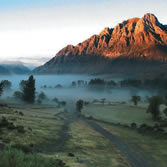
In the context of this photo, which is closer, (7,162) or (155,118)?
(7,162)

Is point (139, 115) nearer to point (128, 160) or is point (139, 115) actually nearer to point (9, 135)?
point (128, 160)

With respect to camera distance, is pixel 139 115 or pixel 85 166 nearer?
pixel 85 166

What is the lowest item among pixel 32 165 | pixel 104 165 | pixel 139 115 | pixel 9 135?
pixel 139 115

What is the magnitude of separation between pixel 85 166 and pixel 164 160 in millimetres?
17317

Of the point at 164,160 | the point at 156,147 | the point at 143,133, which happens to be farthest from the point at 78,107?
the point at 164,160

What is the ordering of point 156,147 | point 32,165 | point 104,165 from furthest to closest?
1. point 156,147
2. point 104,165
3. point 32,165

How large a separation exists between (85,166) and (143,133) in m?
43.0

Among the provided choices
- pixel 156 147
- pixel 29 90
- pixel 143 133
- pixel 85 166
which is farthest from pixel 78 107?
pixel 85 166

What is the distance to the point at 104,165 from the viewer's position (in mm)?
23062

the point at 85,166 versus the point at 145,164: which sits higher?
the point at 85,166

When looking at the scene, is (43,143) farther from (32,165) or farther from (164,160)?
(164,160)

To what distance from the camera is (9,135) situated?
28.2 m

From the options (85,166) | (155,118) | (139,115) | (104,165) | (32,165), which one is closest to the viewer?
(32,165)

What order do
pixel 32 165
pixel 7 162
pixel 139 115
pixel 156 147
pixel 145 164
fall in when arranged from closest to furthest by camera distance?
1. pixel 7 162
2. pixel 32 165
3. pixel 145 164
4. pixel 156 147
5. pixel 139 115
